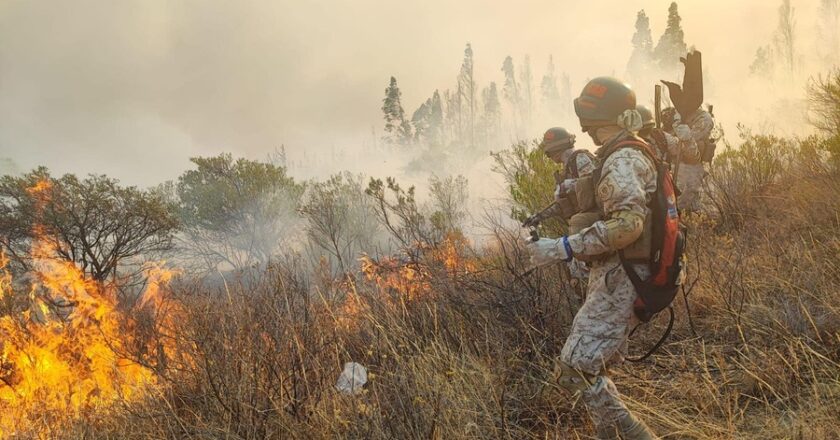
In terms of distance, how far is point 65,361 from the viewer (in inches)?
191

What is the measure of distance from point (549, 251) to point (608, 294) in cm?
36

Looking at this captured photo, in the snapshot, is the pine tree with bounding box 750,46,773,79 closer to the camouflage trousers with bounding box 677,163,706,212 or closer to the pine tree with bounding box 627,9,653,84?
the pine tree with bounding box 627,9,653,84

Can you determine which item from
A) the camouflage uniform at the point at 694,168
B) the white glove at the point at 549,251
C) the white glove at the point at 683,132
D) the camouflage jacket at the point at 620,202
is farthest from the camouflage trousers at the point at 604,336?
the camouflage uniform at the point at 694,168

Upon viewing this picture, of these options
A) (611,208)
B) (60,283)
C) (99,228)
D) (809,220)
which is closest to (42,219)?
(99,228)

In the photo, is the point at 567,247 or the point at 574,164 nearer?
the point at 567,247

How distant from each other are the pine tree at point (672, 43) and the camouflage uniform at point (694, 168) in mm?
42875

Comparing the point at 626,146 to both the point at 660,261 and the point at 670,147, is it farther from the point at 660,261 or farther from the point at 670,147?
the point at 670,147

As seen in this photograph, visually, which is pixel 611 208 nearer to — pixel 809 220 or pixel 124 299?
pixel 809 220

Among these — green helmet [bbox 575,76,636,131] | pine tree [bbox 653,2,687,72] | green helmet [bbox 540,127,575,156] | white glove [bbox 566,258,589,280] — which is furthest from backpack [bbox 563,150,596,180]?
pine tree [bbox 653,2,687,72]

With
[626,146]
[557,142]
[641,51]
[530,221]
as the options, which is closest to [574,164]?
[557,142]

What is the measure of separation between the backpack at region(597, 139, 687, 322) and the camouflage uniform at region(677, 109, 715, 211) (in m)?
3.95

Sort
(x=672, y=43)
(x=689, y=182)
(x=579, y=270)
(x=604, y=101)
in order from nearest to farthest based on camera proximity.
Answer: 1. (x=604, y=101)
2. (x=579, y=270)
3. (x=689, y=182)
4. (x=672, y=43)

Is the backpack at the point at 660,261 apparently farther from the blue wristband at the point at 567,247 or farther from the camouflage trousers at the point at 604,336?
the blue wristband at the point at 567,247

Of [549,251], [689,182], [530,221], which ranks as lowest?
[549,251]
